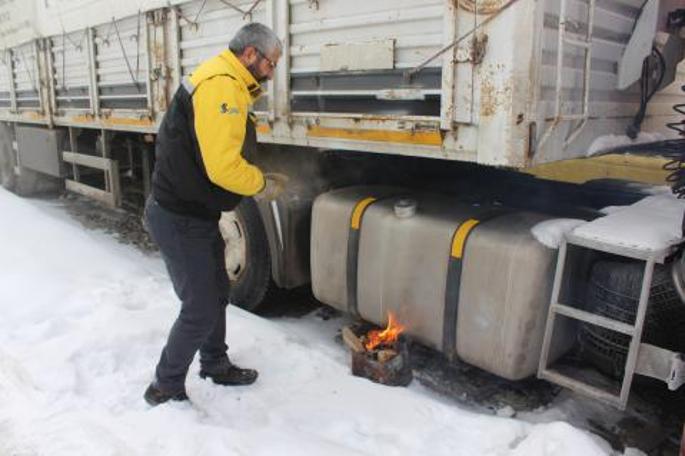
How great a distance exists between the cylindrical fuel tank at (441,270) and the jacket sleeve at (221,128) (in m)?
1.09

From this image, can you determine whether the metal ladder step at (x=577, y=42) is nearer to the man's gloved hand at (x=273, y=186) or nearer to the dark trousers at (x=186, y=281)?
the man's gloved hand at (x=273, y=186)

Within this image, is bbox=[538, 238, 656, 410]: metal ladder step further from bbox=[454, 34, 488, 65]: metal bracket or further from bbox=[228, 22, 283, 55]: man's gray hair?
bbox=[228, 22, 283, 55]: man's gray hair

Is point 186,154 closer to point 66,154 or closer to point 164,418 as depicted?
point 164,418

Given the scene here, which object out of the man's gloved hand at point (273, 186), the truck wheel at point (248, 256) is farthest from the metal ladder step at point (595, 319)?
the truck wheel at point (248, 256)

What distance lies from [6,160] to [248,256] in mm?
7206

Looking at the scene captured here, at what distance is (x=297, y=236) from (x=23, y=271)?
2305mm

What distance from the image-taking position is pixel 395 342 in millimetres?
3375

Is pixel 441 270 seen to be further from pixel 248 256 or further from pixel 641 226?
pixel 248 256

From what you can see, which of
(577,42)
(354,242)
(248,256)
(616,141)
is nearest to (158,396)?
(354,242)

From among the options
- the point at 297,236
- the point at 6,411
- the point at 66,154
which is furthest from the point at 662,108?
the point at 66,154

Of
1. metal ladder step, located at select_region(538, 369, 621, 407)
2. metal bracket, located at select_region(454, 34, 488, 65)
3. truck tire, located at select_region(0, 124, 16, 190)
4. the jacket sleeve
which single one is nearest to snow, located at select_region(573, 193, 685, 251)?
metal ladder step, located at select_region(538, 369, 621, 407)

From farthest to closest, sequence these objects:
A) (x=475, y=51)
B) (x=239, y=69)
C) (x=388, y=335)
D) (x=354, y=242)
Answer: (x=354, y=242)
(x=388, y=335)
(x=239, y=69)
(x=475, y=51)

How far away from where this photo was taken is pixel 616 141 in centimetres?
344

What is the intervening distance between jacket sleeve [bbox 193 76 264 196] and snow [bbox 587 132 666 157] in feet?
5.99
